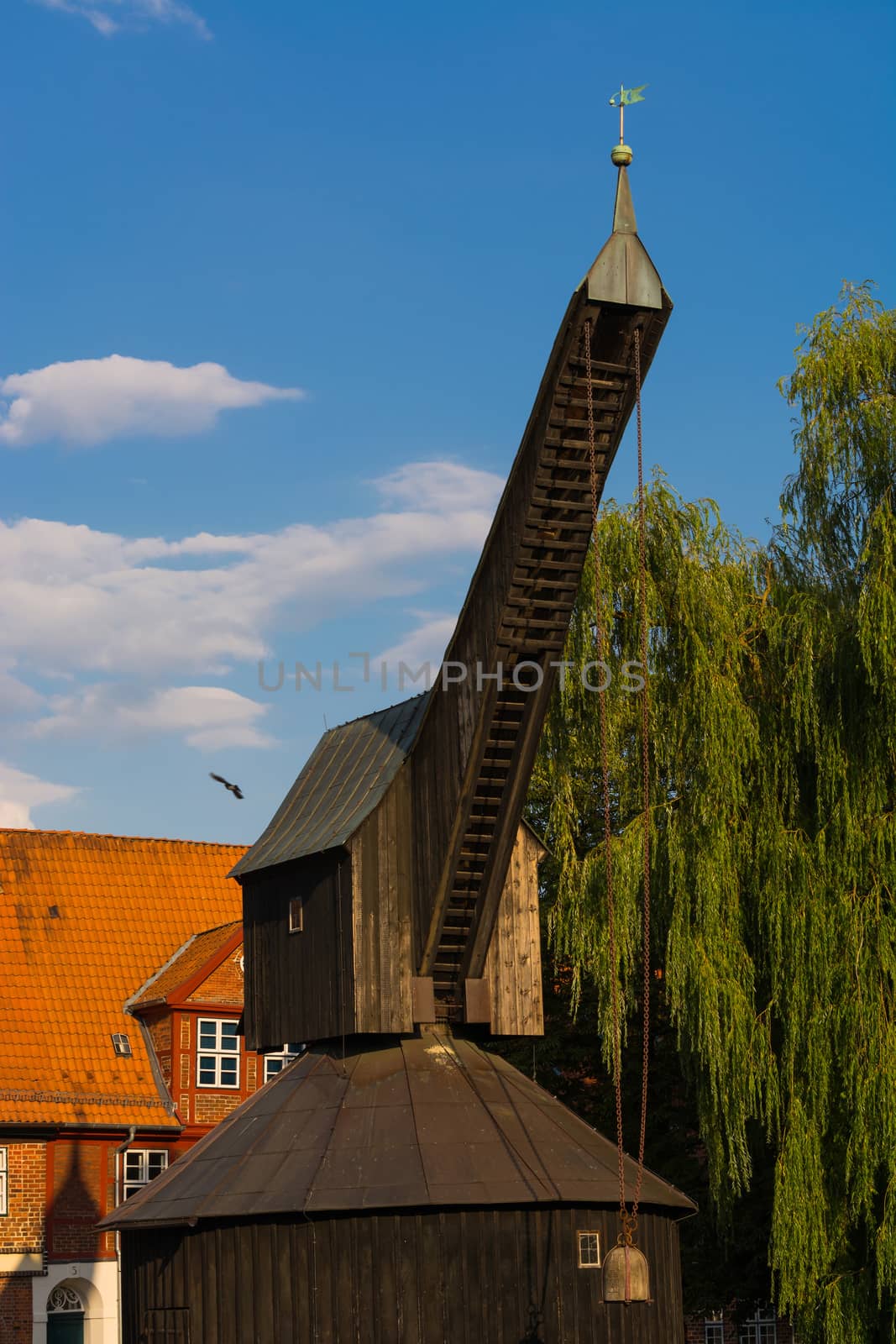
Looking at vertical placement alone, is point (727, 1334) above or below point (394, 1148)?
below

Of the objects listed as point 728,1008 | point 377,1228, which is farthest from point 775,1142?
point 377,1228

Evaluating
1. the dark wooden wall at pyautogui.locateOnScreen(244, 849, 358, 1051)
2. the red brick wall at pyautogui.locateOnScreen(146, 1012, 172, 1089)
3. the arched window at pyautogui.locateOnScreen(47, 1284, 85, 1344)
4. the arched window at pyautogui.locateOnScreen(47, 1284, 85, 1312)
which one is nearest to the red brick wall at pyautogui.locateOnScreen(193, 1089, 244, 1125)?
the red brick wall at pyautogui.locateOnScreen(146, 1012, 172, 1089)

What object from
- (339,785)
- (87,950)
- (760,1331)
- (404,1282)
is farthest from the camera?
(760,1331)

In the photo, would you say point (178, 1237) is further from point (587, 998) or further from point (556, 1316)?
point (587, 998)

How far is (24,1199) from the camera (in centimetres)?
2720

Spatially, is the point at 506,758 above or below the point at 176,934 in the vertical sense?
above

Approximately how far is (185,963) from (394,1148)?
1491cm

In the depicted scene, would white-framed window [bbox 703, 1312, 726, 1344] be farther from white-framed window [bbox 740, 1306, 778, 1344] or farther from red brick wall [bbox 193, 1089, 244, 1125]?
red brick wall [bbox 193, 1089, 244, 1125]

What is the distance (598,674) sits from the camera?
72.2ft

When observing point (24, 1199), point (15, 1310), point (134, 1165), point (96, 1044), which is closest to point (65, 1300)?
point (15, 1310)

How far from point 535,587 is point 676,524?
20.7 feet

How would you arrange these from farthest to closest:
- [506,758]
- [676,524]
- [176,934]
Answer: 1. [176,934]
2. [676,524]
3. [506,758]

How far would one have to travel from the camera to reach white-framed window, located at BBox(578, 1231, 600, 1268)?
17.2 meters

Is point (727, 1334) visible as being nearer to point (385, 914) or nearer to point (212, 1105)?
point (212, 1105)
